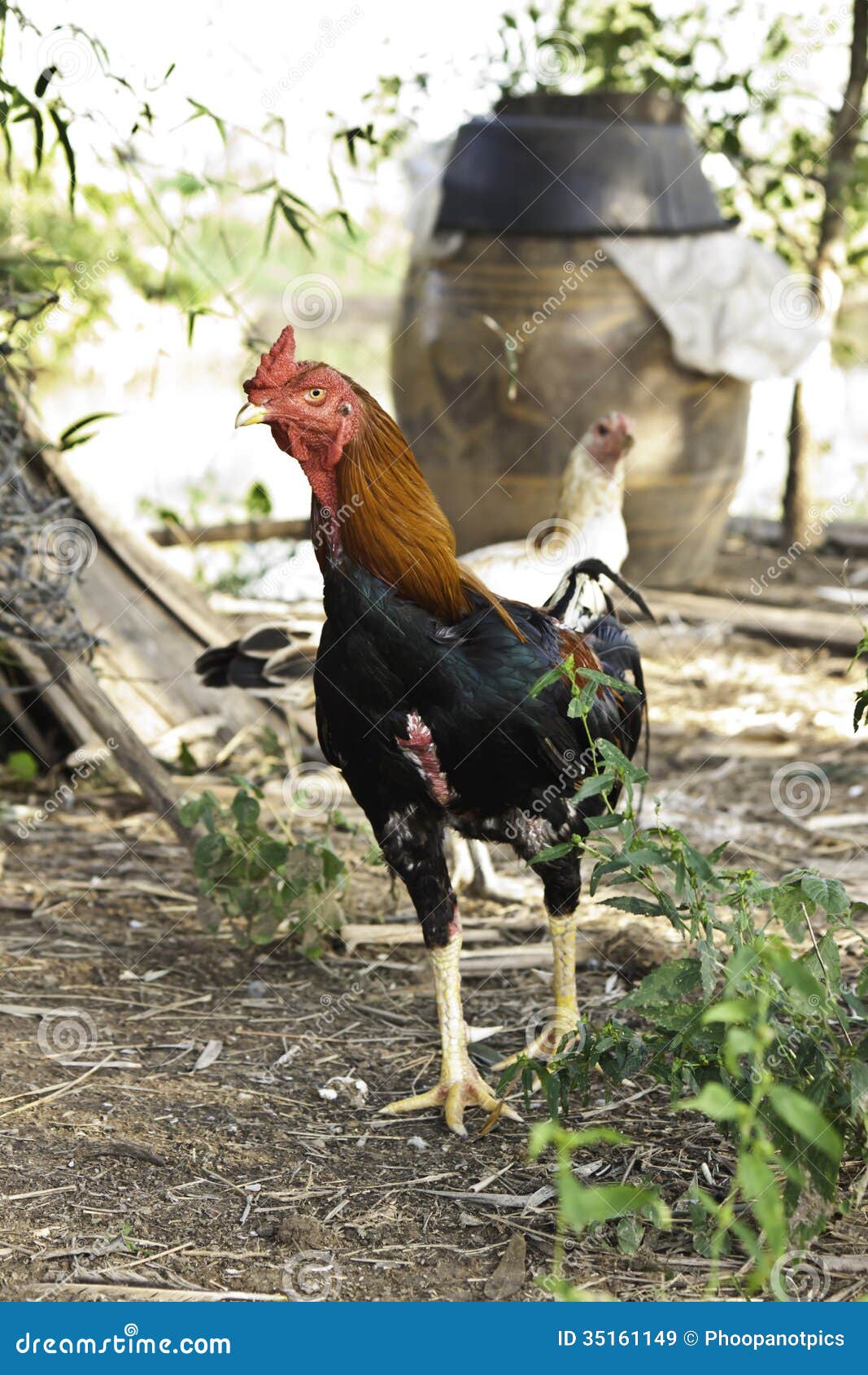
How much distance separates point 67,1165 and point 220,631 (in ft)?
9.72

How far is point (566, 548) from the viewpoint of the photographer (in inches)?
190

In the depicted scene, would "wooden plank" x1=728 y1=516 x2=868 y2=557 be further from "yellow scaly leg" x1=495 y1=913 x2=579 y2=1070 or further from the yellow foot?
the yellow foot

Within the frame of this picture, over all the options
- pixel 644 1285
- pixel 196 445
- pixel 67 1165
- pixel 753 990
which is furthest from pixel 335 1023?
pixel 196 445

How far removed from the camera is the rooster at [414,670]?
9.60ft

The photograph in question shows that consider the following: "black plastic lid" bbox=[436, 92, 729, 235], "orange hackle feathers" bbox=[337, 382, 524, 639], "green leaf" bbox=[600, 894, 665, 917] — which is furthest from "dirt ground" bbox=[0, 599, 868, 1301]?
"black plastic lid" bbox=[436, 92, 729, 235]

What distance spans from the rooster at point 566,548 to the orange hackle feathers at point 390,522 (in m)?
1.01

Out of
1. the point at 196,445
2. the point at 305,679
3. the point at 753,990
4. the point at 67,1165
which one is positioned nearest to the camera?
the point at 753,990

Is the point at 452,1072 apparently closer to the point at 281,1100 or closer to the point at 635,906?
the point at 281,1100

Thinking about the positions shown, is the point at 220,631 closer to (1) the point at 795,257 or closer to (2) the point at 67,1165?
(2) the point at 67,1165

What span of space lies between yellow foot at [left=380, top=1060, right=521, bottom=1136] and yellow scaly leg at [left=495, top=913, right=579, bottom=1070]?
16 cm

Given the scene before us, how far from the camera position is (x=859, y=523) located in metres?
8.41

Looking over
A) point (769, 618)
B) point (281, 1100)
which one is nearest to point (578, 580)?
point (281, 1100)

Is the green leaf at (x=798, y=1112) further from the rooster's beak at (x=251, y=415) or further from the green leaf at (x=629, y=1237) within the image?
the rooster's beak at (x=251, y=415)

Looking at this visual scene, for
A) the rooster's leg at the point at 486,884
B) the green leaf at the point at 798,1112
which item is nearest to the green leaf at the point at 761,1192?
the green leaf at the point at 798,1112
